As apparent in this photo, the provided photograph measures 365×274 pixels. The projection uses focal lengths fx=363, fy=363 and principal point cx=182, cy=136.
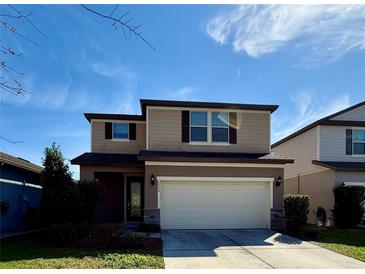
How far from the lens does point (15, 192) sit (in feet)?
49.8

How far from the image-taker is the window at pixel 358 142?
1894cm

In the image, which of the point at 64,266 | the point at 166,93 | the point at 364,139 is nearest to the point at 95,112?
the point at 166,93

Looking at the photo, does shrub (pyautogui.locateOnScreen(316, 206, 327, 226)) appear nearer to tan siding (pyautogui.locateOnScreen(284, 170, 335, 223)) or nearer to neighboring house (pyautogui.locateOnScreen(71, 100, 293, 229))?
tan siding (pyautogui.locateOnScreen(284, 170, 335, 223))

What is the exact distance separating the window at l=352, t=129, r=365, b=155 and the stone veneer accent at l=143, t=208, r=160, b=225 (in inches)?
441

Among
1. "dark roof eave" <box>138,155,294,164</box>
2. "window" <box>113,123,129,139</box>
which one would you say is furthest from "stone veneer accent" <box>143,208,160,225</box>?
"window" <box>113,123,129,139</box>

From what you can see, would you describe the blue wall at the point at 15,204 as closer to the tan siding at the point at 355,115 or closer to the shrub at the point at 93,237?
the shrub at the point at 93,237

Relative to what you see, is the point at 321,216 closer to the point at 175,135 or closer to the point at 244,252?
the point at 175,135

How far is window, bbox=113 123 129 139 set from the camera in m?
17.8

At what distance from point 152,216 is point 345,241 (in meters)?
7.02

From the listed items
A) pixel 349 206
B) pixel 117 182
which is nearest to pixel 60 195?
pixel 117 182

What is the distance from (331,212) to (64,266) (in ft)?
44.5

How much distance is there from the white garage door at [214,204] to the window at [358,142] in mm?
6683

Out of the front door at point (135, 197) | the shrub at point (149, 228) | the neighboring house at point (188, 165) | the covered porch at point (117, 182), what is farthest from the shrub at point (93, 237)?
the front door at point (135, 197)

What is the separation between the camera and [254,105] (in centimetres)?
1645
